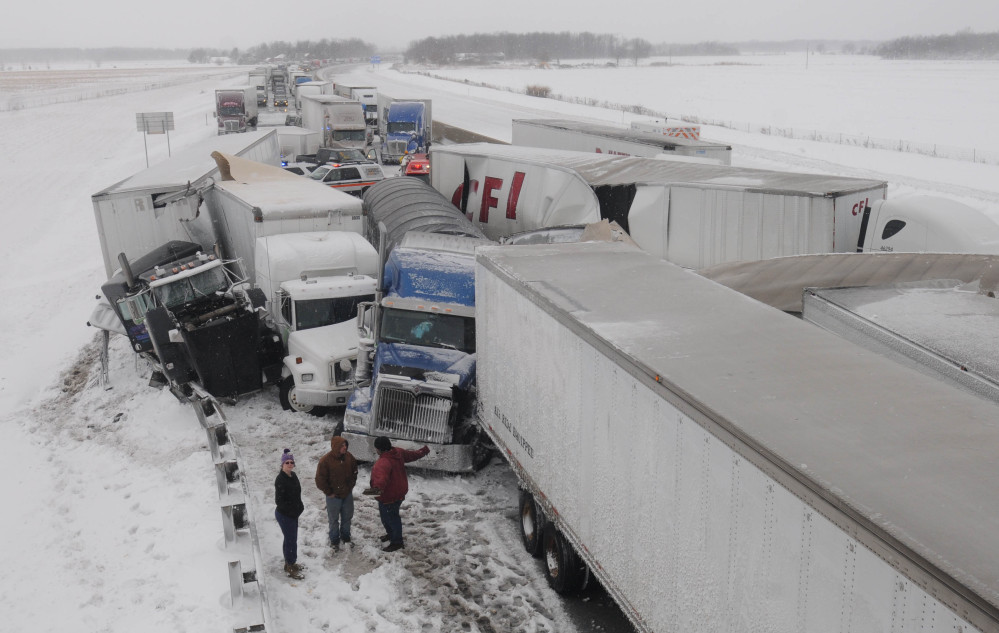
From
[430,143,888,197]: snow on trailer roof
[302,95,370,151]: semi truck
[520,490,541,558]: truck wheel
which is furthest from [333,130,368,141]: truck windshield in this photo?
[520,490,541,558]: truck wheel

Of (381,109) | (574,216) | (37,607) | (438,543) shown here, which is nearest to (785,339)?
(438,543)

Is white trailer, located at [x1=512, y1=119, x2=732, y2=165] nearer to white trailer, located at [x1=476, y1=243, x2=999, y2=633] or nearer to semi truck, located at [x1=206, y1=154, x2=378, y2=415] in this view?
semi truck, located at [x1=206, y1=154, x2=378, y2=415]

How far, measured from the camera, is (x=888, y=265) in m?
10.9

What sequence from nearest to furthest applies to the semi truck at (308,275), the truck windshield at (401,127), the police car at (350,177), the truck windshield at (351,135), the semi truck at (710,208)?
the semi truck at (308,275) → the semi truck at (710,208) → the police car at (350,177) → the truck windshield at (401,127) → the truck windshield at (351,135)

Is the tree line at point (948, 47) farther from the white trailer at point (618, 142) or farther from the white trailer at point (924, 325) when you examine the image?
the white trailer at point (924, 325)

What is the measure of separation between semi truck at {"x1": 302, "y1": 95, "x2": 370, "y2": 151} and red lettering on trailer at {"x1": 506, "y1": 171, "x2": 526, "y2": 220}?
23917mm

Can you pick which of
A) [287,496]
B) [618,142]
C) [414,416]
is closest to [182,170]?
[618,142]

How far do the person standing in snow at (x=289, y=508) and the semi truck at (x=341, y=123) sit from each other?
3566cm

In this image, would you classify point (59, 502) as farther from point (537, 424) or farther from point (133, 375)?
point (537, 424)

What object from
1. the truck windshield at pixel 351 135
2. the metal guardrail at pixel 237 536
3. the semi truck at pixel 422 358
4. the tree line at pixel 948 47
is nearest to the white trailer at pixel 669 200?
the semi truck at pixel 422 358

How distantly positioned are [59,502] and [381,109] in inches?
1651

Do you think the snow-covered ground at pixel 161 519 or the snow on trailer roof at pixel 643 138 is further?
the snow on trailer roof at pixel 643 138

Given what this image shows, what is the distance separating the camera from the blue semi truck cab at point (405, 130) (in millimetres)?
42062

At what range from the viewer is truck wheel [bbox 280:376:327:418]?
44.3 feet
